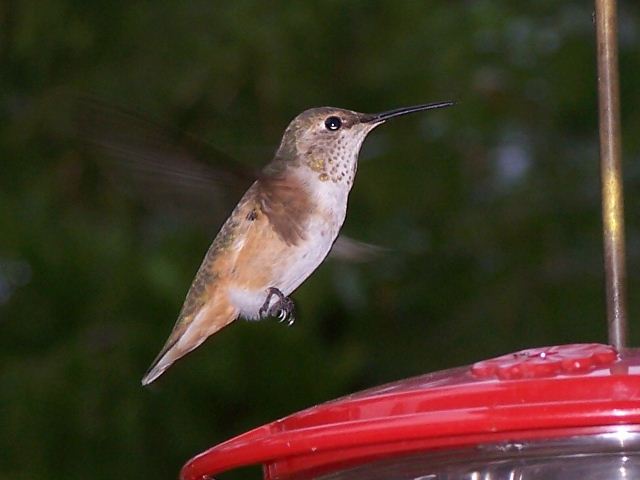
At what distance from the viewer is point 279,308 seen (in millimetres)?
2402

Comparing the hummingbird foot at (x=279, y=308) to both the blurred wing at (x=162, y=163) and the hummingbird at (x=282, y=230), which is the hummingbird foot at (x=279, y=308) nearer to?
the hummingbird at (x=282, y=230)

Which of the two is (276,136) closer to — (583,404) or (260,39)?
(260,39)

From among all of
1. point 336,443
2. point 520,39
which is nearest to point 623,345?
point 336,443

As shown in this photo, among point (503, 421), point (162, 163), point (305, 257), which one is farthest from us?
point (305, 257)

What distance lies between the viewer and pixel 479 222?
476 cm

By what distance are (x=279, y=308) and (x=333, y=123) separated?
1.21 ft

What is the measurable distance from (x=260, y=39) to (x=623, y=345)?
2.74 meters

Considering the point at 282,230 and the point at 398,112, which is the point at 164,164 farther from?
the point at 398,112

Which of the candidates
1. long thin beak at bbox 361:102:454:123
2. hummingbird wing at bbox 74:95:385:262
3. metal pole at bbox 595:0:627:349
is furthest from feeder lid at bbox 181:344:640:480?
long thin beak at bbox 361:102:454:123

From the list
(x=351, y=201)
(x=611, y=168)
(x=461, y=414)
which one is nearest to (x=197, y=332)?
(x=611, y=168)

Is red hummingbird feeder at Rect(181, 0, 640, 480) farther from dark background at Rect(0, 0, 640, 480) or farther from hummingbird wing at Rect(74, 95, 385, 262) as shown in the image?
dark background at Rect(0, 0, 640, 480)

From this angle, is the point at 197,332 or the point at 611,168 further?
the point at 197,332

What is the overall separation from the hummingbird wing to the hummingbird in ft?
0.14

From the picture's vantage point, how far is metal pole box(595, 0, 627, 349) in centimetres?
193
